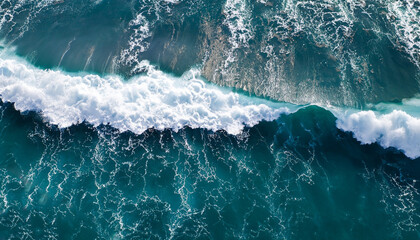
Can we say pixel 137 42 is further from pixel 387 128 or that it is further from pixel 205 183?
pixel 387 128

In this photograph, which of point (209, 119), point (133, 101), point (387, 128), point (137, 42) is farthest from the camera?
point (137, 42)

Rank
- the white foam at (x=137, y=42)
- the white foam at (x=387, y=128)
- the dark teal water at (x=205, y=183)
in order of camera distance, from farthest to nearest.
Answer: the white foam at (x=137, y=42)
the white foam at (x=387, y=128)
the dark teal water at (x=205, y=183)

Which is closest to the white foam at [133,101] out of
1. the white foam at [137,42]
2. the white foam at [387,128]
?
the white foam at [137,42]

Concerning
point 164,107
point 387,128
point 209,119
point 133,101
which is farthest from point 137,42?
point 387,128

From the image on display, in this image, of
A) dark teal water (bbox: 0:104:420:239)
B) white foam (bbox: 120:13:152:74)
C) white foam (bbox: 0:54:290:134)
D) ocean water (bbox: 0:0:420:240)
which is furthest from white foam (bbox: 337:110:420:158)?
white foam (bbox: 120:13:152:74)

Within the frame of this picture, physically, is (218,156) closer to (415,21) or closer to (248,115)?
(248,115)

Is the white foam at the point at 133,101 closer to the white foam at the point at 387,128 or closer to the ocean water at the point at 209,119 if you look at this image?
the ocean water at the point at 209,119

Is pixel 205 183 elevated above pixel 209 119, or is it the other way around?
pixel 209 119

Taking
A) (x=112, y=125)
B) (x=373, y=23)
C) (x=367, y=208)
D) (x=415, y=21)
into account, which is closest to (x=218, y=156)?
(x=112, y=125)
